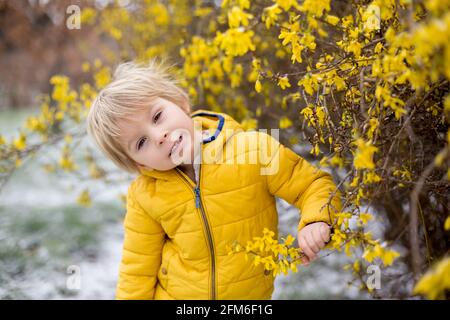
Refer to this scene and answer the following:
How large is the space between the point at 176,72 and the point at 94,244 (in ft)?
5.34

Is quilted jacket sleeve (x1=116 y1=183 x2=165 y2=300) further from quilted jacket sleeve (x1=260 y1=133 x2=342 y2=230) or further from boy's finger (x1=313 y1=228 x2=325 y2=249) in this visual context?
boy's finger (x1=313 y1=228 x2=325 y2=249)

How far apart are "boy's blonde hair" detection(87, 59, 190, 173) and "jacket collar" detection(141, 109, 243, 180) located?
103 millimetres

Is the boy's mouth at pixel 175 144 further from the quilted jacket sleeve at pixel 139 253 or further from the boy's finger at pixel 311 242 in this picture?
the boy's finger at pixel 311 242

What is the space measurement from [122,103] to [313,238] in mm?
831

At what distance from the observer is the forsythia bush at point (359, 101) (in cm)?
110

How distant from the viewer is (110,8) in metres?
3.54

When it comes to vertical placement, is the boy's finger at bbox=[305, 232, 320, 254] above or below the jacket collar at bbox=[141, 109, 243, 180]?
below

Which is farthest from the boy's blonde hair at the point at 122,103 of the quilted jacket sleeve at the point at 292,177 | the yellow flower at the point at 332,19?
the yellow flower at the point at 332,19

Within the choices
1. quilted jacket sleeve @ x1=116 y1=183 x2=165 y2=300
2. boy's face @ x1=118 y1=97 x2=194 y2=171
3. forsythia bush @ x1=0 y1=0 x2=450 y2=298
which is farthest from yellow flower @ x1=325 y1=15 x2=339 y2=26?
quilted jacket sleeve @ x1=116 y1=183 x2=165 y2=300

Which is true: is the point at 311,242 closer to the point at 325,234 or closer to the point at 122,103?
the point at 325,234

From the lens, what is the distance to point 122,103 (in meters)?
1.73

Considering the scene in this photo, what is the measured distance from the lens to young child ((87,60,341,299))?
67.6 inches

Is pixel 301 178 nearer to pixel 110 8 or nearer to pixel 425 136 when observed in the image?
pixel 425 136
